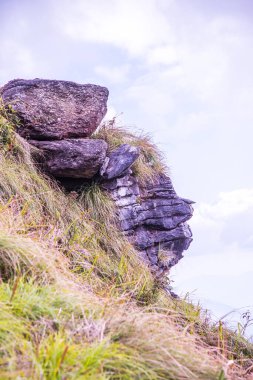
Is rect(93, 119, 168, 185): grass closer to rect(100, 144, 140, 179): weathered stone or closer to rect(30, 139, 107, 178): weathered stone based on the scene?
rect(100, 144, 140, 179): weathered stone

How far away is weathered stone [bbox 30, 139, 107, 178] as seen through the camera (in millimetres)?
6191

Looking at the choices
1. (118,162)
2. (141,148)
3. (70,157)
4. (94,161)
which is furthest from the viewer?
(141,148)

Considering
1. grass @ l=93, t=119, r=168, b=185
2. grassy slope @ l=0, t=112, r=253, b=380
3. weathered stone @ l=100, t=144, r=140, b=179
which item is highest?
grass @ l=93, t=119, r=168, b=185

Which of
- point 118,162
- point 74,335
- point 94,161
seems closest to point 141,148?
point 118,162

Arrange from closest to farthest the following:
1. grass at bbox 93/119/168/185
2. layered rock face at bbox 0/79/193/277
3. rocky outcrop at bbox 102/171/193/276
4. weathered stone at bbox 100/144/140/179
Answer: layered rock face at bbox 0/79/193/277 → weathered stone at bbox 100/144/140/179 → rocky outcrop at bbox 102/171/193/276 → grass at bbox 93/119/168/185

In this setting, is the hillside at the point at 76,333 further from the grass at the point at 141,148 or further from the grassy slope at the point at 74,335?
the grass at the point at 141,148

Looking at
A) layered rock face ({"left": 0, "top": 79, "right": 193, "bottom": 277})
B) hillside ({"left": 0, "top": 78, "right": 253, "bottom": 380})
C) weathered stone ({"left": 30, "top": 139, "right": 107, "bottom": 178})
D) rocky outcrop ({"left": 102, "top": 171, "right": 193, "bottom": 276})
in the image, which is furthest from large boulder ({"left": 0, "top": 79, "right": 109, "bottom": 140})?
hillside ({"left": 0, "top": 78, "right": 253, "bottom": 380})

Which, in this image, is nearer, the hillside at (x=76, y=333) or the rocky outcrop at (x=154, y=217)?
the hillside at (x=76, y=333)

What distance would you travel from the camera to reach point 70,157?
620 cm

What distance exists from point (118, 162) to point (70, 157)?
985 millimetres

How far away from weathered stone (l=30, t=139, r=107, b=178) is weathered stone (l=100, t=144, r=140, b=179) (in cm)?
33

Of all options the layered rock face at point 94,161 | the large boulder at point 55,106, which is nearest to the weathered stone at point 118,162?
the layered rock face at point 94,161

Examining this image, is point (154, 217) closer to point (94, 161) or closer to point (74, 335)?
point (94, 161)

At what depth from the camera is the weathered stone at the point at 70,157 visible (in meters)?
6.19
